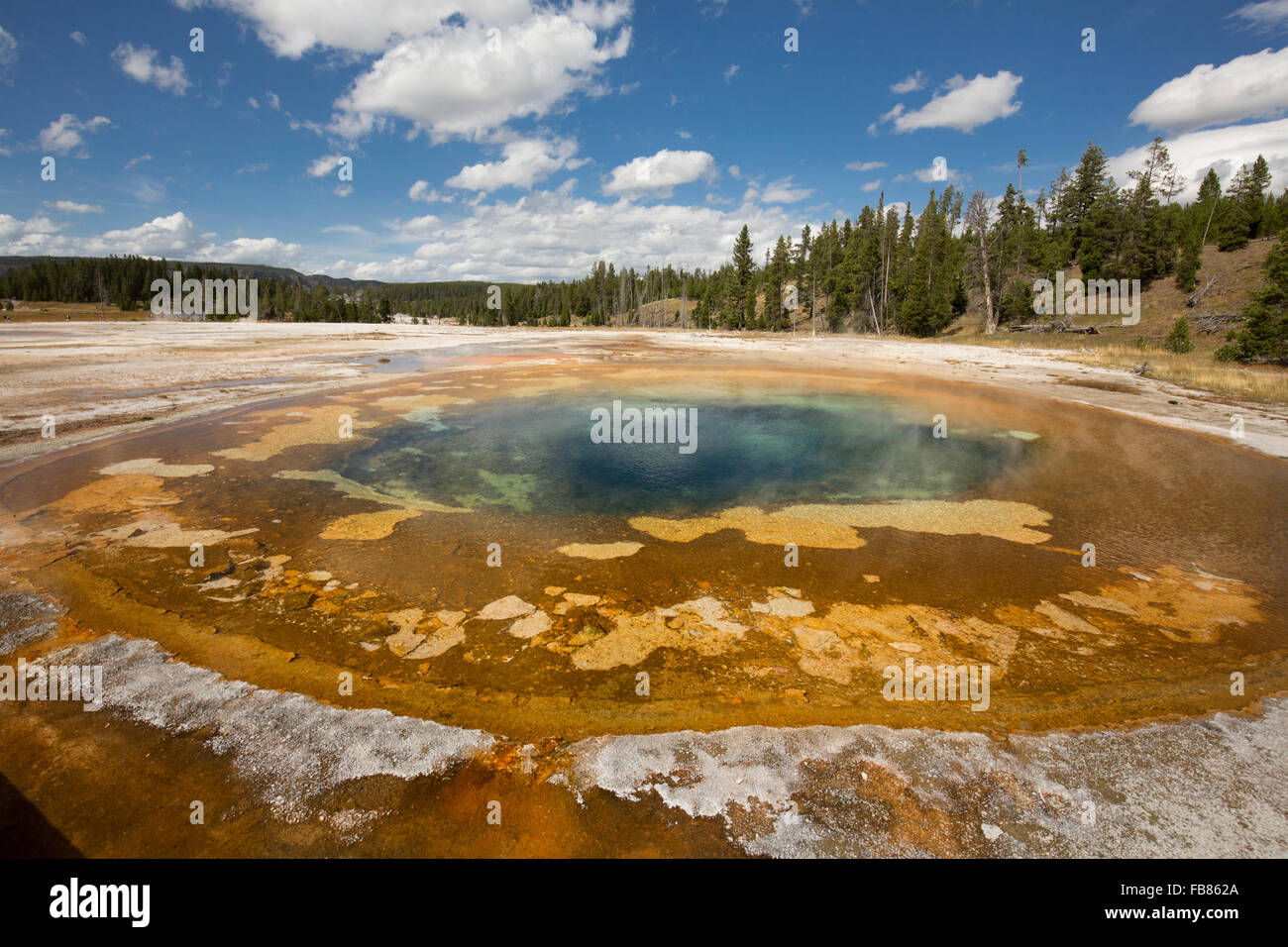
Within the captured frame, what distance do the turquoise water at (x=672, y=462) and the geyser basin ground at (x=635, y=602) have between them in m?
0.10

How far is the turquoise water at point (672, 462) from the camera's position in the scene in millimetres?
8758

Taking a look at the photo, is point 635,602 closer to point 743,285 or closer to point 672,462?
point 672,462

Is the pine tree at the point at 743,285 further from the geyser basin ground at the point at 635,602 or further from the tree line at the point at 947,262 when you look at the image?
the geyser basin ground at the point at 635,602

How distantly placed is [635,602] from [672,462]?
17.7ft

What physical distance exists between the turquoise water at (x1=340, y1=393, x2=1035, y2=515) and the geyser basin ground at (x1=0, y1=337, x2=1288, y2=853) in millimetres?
101

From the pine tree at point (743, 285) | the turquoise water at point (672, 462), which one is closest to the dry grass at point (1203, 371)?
the turquoise water at point (672, 462)

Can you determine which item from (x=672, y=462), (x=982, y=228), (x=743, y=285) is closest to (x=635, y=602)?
(x=672, y=462)

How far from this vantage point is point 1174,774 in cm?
332

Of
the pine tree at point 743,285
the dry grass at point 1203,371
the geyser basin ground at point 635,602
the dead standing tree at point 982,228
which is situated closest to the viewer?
the geyser basin ground at point 635,602

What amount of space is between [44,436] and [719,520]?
14.1 m

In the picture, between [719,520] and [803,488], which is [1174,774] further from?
[803,488]

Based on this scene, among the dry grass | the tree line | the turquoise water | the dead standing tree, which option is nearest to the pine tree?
the tree line
